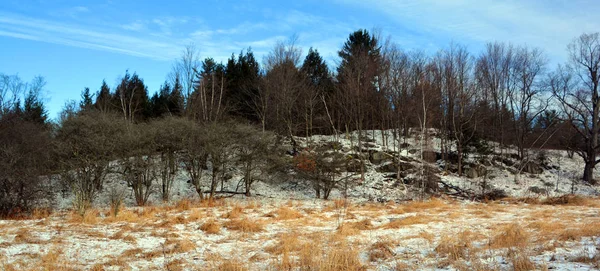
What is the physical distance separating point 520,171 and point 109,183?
86.9ft

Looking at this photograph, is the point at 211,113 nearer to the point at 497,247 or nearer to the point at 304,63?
the point at 304,63

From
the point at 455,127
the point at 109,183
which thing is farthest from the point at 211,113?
the point at 455,127

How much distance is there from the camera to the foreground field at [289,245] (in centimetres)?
598

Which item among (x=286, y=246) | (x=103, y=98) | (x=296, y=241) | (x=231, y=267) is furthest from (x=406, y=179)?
(x=103, y=98)

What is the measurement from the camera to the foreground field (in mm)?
5977

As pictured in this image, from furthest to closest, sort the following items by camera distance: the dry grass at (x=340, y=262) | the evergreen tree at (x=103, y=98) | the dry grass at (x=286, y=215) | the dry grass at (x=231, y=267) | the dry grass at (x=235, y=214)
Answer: the evergreen tree at (x=103, y=98), the dry grass at (x=286, y=215), the dry grass at (x=235, y=214), the dry grass at (x=231, y=267), the dry grass at (x=340, y=262)

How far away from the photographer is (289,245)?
7.56 metres

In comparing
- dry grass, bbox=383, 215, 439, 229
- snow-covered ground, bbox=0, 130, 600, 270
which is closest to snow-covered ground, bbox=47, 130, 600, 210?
snow-covered ground, bbox=0, 130, 600, 270

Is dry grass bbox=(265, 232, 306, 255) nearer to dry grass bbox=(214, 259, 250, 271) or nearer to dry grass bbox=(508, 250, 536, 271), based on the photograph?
dry grass bbox=(214, 259, 250, 271)

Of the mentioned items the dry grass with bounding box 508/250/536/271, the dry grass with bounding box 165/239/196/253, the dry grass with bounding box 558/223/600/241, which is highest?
the dry grass with bounding box 508/250/536/271

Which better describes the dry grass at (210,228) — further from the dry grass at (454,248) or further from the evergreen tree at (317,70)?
the evergreen tree at (317,70)

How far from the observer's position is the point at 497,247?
7.06m

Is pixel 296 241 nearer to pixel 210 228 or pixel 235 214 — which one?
pixel 210 228

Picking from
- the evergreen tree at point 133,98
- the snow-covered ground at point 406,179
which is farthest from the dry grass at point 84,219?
the evergreen tree at point 133,98
